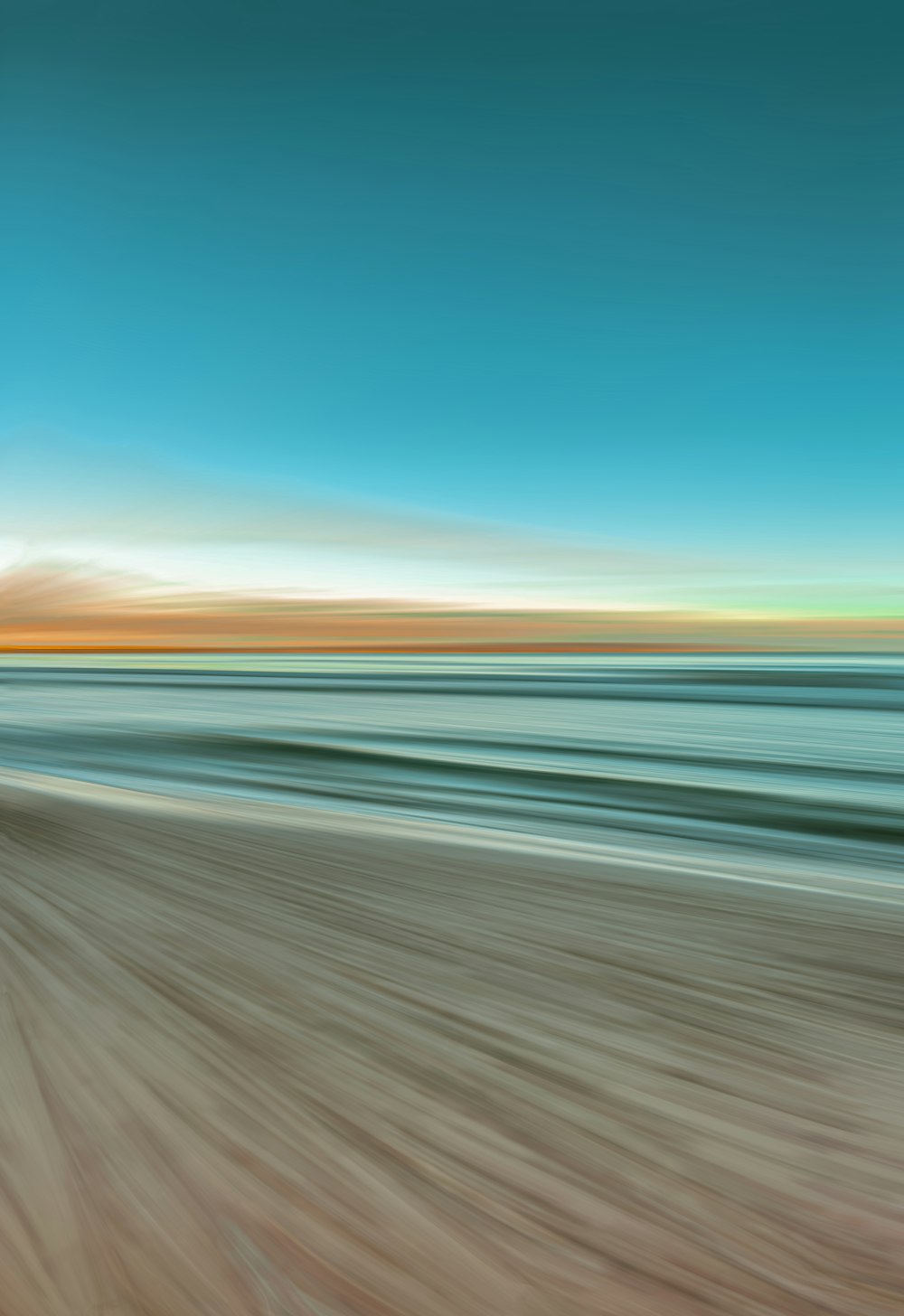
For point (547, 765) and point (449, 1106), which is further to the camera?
point (547, 765)

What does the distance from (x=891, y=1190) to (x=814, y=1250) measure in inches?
6.7

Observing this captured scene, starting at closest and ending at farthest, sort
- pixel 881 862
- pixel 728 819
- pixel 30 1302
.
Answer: pixel 30 1302, pixel 881 862, pixel 728 819

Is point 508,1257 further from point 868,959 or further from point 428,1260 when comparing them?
point 868,959

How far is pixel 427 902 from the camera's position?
2.32m

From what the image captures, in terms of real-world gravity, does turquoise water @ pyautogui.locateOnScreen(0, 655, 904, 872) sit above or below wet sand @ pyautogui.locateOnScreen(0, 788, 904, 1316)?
below

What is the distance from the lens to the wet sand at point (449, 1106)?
90cm

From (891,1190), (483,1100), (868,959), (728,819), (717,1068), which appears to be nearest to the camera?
(891,1190)

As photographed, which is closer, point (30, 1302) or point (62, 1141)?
point (30, 1302)

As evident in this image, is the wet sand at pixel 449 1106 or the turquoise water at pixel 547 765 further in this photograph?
the turquoise water at pixel 547 765

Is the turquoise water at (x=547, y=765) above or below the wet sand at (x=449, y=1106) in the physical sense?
below

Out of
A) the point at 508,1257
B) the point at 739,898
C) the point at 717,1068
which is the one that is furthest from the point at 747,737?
the point at 508,1257

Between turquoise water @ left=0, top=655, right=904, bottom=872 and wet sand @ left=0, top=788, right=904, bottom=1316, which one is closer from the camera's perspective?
wet sand @ left=0, top=788, right=904, bottom=1316

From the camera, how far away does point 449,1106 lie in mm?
1236

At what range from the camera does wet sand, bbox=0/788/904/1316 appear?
90 cm
